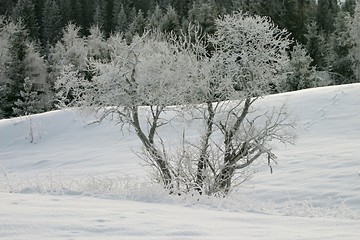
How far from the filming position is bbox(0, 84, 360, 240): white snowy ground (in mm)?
4766

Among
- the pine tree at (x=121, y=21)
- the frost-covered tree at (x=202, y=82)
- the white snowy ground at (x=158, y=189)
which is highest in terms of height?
the pine tree at (x=121, y=21)

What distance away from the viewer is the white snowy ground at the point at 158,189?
188 inches

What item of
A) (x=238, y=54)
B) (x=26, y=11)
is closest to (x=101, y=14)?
(x=26, y=11)

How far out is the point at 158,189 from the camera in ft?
26.5

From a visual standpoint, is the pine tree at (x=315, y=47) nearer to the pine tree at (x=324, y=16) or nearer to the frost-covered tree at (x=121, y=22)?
the pine tree at (x=324, y=16)

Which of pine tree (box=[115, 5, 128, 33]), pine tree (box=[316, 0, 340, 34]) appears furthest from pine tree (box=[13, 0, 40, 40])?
pine tree (box=[316, 0, 340, 34])

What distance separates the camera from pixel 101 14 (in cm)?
7762

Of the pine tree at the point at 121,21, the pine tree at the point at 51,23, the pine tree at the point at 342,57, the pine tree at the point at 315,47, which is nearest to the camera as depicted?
the pine tree at the point at 342,57

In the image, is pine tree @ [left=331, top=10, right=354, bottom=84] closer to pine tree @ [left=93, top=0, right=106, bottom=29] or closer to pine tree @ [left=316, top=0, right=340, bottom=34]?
pine tree @ [left=316, top=0, right=340, bottom=34]

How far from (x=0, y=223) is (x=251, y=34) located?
35.7 feet

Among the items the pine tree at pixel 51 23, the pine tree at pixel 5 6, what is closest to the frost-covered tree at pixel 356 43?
the pine tree at pixel 51 23

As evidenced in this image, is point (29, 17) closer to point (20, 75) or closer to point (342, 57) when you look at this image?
point (20, 75)

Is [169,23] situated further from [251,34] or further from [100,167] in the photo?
[251,34]

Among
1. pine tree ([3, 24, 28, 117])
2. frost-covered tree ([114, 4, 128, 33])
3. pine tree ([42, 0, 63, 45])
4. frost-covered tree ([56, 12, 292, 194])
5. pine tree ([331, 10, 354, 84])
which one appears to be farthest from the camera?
pine tree ([42, 0, 63, 45])
